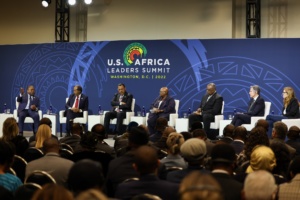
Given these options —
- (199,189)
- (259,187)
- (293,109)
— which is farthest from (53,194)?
(293,109)

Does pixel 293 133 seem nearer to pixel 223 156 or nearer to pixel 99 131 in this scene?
pixel 99 131

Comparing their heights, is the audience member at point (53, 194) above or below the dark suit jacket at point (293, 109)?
below

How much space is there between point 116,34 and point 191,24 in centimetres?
232

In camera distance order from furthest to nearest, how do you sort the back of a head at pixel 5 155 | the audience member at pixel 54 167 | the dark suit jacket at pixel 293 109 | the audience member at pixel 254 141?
the dark suit jacket at pixel 293 109
the audience member at pixel 254 141
the audience member at pixel 54 167
the back of a head at pixel 5 155

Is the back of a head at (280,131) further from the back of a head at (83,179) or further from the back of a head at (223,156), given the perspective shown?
the back of a head at (83,179)

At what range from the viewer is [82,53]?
16.4 meters

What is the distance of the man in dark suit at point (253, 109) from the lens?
43.2 feet

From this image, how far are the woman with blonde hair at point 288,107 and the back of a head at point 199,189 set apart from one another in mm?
10545

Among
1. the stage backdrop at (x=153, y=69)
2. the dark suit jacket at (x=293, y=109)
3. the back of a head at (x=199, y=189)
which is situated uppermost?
the stage backdrop at (x=153, y=69)

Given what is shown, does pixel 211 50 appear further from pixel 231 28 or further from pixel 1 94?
pixel 1 94

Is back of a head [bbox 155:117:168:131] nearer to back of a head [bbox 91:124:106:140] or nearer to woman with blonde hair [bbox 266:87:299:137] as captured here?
back of a head [bbox 91:124:106:140]

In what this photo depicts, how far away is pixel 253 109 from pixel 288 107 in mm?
792

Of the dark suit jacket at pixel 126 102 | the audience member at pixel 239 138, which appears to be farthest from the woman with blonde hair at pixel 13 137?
the dark suit jacket at pixel 126 102

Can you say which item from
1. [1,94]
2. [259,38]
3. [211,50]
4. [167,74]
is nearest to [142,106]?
[167,74]
